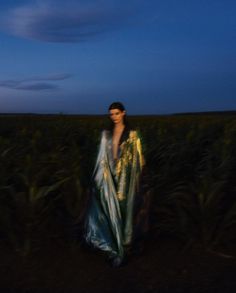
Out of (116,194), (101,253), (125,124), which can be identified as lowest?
(101,253)

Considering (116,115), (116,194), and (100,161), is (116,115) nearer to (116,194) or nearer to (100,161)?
(100,161)

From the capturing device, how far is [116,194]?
15.0ft

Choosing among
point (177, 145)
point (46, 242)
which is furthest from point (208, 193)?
point (177, 145)

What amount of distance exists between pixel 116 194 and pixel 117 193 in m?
0.01

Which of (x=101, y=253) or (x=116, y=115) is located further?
(x=101, y=253)

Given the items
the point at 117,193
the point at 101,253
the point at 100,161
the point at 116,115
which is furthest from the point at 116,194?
the point at 116,115

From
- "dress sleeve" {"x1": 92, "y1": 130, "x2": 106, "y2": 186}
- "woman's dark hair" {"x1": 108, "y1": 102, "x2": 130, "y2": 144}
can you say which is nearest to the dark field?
"dress sleeve" {"x1": 92, "y1": 130, "x2": 106, "y2": 186}

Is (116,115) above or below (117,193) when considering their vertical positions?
above

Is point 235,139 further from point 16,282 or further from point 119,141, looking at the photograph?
point 16,282

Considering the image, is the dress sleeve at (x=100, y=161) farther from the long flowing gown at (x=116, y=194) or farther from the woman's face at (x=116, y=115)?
the woman's face at (x=116, y=115)

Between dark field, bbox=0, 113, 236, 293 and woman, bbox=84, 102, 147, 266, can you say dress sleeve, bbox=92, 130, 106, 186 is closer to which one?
woman, bbox=84, 102, 147, 266

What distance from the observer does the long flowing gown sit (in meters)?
4.54

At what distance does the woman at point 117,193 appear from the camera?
454 centimetres

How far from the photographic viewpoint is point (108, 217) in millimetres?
4555
